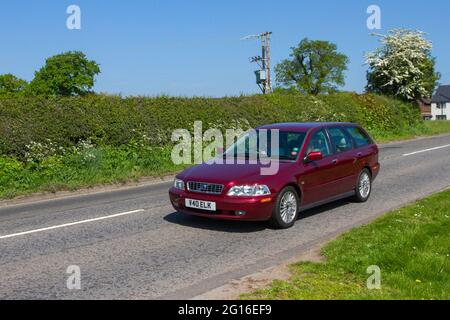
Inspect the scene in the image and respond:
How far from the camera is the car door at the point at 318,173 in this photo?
8.42 m

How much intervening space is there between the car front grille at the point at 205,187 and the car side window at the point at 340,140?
276 centimetres

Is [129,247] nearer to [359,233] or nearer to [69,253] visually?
[69,253]

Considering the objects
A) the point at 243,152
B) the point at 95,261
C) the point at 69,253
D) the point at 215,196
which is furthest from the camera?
the point at 243,152

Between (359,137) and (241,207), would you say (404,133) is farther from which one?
(241,207)

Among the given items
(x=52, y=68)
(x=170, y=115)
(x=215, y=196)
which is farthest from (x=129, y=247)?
(x=52, y=68)

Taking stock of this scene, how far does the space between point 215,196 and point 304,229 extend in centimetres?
153

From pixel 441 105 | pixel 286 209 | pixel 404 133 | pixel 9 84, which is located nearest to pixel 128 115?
pixel 286 209

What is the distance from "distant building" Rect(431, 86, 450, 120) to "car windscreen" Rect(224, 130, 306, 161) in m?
116

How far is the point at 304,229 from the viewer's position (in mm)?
8102

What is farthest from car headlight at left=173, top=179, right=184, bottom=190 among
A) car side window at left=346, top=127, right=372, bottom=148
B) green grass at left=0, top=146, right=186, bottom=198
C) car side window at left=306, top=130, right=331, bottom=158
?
green grass at left=0, top=146, right=186, bottom=198

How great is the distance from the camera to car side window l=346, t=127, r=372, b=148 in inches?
403

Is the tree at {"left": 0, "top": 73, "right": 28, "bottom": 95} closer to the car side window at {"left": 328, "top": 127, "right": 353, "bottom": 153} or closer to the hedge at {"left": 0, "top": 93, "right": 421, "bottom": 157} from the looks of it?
the hedge at {"left": 0, "top": 93, "right": 421, "bottom": 157}

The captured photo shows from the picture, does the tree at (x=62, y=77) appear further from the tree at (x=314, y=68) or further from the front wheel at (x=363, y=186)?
the front wheel at (x=363, y=186)
